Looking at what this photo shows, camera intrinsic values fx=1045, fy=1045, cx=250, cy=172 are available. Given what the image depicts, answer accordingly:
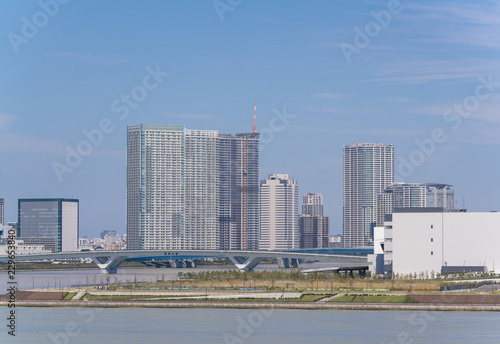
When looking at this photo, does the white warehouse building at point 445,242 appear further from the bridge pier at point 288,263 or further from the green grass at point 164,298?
the bridge pier at point 288,263

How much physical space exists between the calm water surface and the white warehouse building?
33.7 meters

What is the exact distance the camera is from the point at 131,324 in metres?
59.9

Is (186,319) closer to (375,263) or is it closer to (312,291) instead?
(312,291)

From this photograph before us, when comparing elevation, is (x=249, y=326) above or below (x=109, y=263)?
above

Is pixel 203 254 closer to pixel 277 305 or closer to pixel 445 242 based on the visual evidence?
pixel 445 242

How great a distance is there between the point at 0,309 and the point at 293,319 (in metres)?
22.2

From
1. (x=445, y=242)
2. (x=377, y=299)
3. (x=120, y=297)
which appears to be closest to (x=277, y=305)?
(x=377, y=299)

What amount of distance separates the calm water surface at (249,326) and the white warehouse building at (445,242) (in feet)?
111

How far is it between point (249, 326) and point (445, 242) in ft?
152

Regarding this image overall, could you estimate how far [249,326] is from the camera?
58250 mm

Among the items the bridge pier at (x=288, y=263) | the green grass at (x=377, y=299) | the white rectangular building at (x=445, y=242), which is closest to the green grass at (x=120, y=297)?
the green grass at (x=377, y=299)

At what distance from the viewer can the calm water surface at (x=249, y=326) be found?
5294 centimetres

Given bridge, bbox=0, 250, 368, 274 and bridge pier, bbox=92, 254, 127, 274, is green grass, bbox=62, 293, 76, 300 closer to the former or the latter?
bridge, bbox=0, 250, 368, 274

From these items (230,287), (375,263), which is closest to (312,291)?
(230,287)
